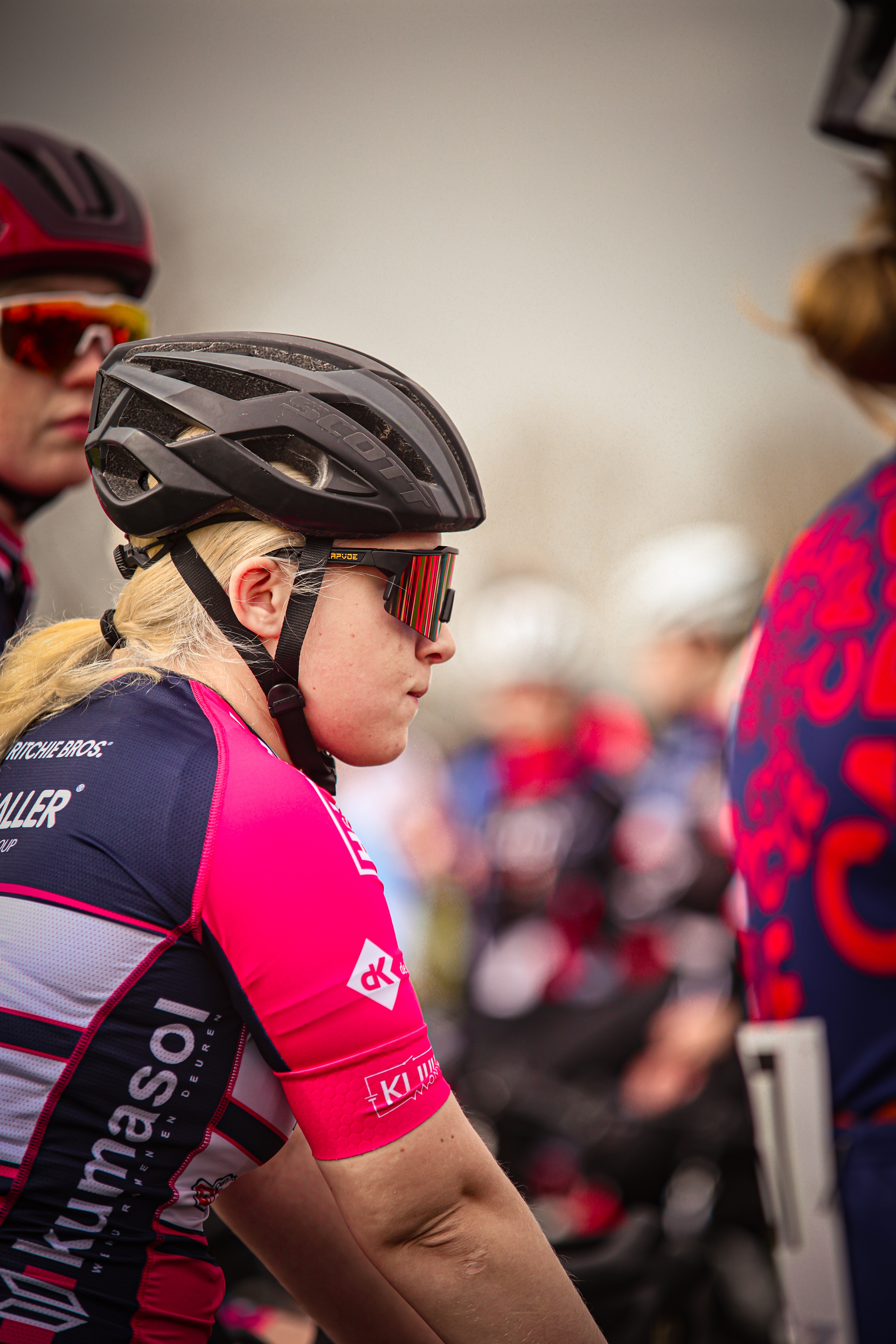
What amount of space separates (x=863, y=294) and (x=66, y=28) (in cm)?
564

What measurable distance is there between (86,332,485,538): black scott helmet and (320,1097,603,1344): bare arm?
0.86m

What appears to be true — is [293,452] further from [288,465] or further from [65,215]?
[65,215]

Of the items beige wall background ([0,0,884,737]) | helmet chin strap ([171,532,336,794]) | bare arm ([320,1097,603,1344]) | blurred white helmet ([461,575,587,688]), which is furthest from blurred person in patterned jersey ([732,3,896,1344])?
blurred white helmet ([461,575,587,688])

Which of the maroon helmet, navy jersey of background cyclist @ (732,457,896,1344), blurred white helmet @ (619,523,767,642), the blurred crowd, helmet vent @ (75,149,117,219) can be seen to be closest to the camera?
navy jersey of background cyclist @ (732,457,896,1344)

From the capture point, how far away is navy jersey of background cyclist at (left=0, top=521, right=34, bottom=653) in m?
2.58

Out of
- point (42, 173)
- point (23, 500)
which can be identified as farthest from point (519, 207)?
point (23, 500)

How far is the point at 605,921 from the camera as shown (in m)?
4.36

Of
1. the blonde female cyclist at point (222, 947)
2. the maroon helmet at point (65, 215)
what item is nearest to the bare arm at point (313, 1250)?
the blonde female cyclist at point (222, 947)

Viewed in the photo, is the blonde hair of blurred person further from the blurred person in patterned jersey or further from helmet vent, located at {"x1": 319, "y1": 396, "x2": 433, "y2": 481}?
helmet vent, located at {"x1": 319, "y1": 396, "x2": 433, "y2": 481}

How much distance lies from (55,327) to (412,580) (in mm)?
1728

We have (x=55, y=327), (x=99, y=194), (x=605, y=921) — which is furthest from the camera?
(x=605, y=921)

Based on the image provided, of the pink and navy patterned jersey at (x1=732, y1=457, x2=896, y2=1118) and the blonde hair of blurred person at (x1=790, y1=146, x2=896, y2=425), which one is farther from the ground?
the blonde hair of blurred person at (x1=790, y1=146, x2=896, y2=425)

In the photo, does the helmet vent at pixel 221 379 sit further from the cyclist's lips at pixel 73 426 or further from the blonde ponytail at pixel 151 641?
the cyclist's lips at pixel 73 426

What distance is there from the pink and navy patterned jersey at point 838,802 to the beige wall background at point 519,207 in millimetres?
3061
